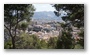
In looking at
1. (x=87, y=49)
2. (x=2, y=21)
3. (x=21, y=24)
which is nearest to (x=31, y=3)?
(x=21, y=24)

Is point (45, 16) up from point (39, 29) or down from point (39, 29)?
up

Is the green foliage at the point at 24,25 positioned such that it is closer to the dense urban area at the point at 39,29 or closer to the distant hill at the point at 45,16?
the dense urban area at the point at 39,29

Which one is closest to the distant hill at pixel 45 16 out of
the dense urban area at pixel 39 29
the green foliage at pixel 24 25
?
the dense urban area at pixel 39 29

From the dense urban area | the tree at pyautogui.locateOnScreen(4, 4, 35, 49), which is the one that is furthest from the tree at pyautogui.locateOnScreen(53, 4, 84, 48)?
the tree at pyautogui.locateOnScreen(4, 4, 35, 49)

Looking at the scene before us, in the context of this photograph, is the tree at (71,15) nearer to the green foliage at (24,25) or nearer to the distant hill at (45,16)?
the distant hill at (45,16)

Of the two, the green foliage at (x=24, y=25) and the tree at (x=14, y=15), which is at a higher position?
the tree at (x=14, y=15)

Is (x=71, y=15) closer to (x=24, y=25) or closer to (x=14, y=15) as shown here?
(x=24, y=25)

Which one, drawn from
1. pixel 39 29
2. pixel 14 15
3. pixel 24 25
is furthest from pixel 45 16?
pixel 14 15

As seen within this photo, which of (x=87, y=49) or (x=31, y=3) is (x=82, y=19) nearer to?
(x=87, y=49)
